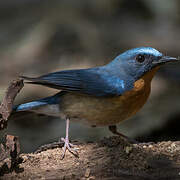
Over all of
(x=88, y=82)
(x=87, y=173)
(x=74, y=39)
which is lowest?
(x=87, y=173)

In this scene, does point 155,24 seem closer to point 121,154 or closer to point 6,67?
point 6,67

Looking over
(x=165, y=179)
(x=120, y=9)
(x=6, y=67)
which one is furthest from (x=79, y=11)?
(x=165, y=179)

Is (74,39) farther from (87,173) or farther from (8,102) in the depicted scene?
(87,173)

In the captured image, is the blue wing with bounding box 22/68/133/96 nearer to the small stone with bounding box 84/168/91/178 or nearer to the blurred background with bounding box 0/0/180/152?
the small stone with bounding box 84/168/91/178

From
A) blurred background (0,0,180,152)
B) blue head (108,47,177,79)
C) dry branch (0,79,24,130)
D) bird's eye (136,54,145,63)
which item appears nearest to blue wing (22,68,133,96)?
blue head (108,47,177,79)

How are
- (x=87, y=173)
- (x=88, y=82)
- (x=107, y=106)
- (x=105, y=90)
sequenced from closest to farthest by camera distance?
(x=87, y=173)
(x=107, y=106)
(x=105, y=90)
(x=88, y=82)

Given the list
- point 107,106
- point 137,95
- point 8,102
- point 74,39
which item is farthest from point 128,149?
point 74,39
